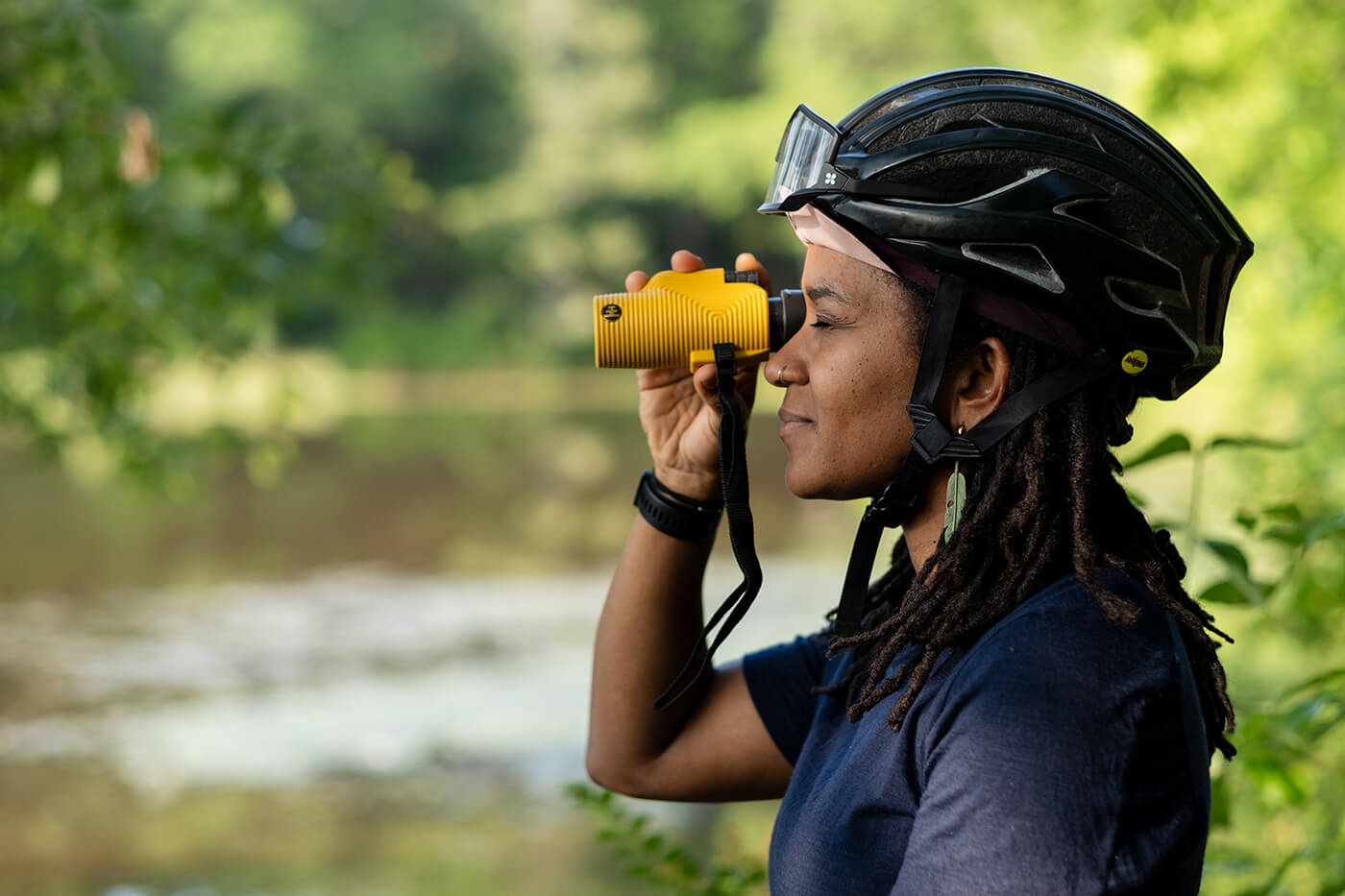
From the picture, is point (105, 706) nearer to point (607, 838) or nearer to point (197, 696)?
point (197, 696)

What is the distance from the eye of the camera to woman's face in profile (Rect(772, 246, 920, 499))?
1603 mm

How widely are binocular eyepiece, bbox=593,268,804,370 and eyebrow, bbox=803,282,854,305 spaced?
0.77ft

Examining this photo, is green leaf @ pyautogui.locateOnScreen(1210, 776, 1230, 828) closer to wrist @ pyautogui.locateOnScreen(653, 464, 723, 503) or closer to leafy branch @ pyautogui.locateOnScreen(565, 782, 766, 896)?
leafy branch @ pyautogui.locateOnScreen(565, 782, 766, 896)

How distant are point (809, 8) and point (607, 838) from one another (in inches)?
1354

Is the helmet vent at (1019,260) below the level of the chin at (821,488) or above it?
above

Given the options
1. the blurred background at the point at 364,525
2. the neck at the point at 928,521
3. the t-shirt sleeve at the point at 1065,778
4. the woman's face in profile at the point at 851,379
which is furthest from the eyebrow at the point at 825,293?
the blurred background at the point at 364,525

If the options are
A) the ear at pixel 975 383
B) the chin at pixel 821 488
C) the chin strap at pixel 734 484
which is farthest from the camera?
the chin strap at pixel 734 484

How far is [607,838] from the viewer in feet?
7.05

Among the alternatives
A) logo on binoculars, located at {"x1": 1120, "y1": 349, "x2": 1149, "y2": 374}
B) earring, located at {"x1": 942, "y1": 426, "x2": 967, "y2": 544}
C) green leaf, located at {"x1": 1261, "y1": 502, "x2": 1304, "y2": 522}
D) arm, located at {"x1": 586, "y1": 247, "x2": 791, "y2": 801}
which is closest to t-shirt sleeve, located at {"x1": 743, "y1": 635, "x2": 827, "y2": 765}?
arm, located at {"x1": 586, "y1": 247, "x2": 791, "y2": 801}

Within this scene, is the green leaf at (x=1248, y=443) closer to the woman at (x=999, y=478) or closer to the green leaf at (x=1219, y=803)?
the woman at (x=999, y=478)

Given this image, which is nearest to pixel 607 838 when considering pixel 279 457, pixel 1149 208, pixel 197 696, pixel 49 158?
pixel 1149 208

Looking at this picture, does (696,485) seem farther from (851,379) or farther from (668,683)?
(851,379)

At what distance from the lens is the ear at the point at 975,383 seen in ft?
5.11

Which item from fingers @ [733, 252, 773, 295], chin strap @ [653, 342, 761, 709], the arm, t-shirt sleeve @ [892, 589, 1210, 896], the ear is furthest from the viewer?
the arm
